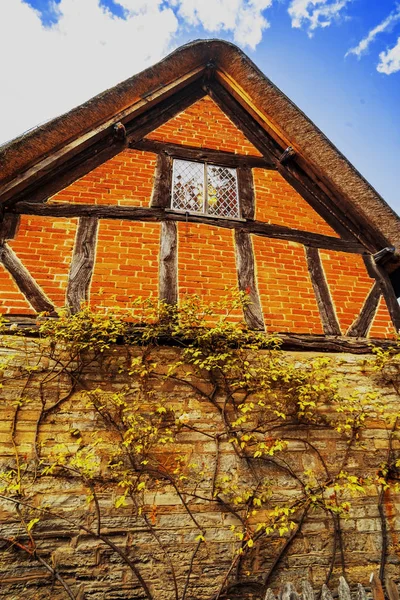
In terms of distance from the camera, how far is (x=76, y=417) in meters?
3.17

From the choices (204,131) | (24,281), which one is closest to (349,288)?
(204,131)

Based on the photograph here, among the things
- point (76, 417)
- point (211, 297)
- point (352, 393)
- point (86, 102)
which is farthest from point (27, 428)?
point (86, 102)

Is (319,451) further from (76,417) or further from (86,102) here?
(86,102)

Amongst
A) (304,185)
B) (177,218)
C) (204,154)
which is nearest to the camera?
(177,218)

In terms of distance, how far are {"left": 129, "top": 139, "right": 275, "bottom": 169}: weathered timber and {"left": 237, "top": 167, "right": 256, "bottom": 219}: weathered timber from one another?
0.14 m

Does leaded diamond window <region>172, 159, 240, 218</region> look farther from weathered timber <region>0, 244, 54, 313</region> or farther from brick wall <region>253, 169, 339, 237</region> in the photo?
weathered timber <region>0, 244, 54, 313</region>

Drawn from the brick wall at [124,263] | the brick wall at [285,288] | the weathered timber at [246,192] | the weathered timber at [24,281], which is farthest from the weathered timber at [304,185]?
the weathered timber at [24,281]

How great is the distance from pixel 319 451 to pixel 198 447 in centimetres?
115

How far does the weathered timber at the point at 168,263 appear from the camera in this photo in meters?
3.90

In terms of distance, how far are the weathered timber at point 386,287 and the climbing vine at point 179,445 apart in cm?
74

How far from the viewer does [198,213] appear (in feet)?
14.8

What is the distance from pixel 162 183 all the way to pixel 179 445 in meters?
3.22

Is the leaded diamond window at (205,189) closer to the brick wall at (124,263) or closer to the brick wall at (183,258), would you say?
the brick wall at (183,258)

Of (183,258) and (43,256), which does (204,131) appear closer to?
(183,258)
